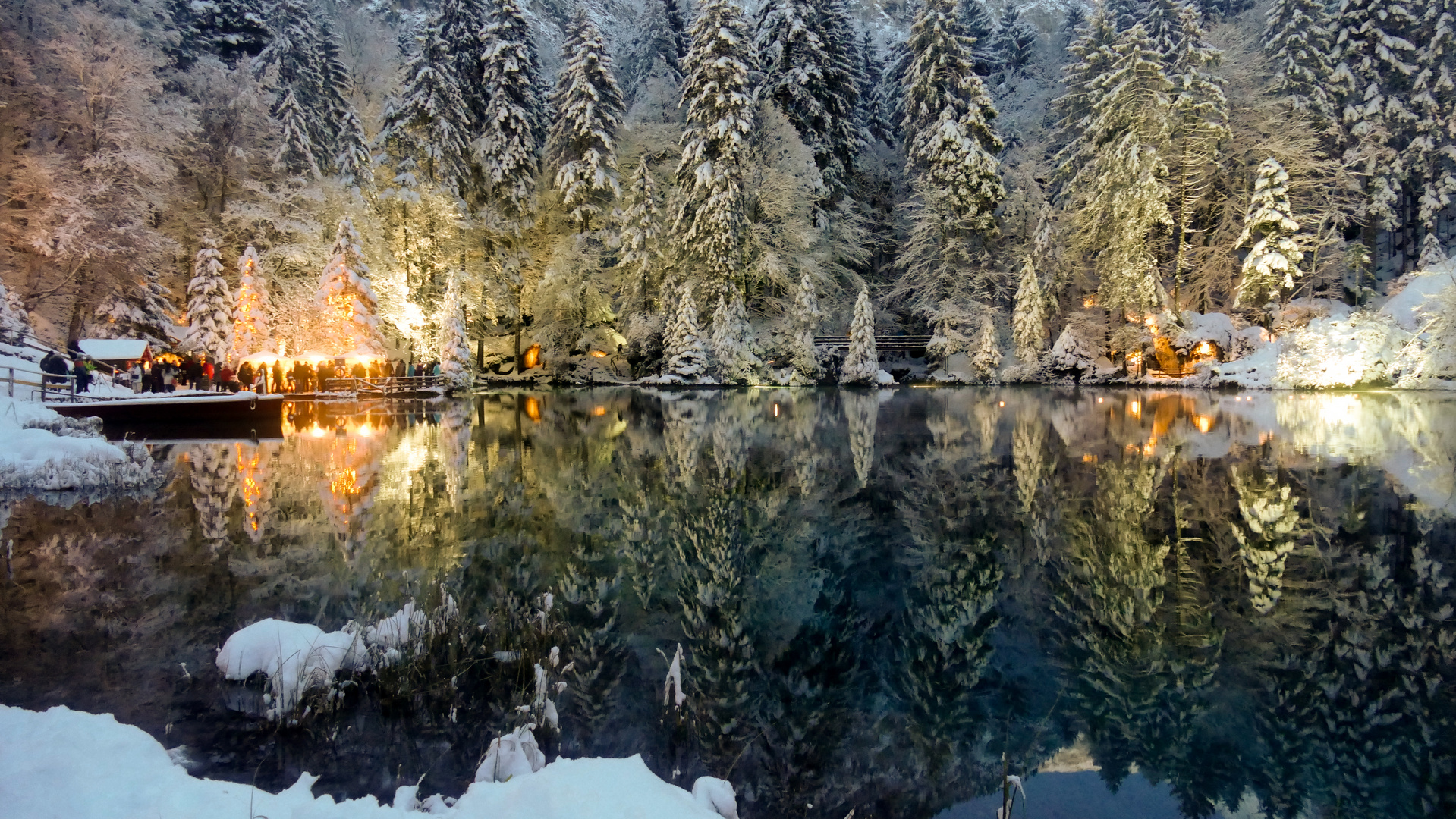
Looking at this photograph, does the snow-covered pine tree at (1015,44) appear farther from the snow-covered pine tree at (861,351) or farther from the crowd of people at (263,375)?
the crowd of people at (263,375)

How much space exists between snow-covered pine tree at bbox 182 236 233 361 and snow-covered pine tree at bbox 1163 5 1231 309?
139 ft

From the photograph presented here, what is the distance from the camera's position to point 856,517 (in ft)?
34.3

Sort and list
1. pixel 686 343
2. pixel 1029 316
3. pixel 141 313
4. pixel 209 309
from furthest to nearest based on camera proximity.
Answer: pixel 1029 316 < pixel 686 343 < pixel 141 313 < pixel 209 309

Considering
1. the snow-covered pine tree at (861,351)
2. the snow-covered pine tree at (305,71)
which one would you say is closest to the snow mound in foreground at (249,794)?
the snow-covered pine tree at (861,351)

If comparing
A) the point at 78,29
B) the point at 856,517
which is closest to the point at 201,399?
the point at 856,517

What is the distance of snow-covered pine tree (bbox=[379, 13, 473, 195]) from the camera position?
40000mm

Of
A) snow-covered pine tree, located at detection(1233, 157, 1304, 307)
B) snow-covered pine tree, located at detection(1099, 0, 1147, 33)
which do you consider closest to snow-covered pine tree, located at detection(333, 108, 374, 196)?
snow-covered pine tree, located at detection(1233, 157, 1304, 307)

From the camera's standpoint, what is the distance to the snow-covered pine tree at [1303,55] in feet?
122

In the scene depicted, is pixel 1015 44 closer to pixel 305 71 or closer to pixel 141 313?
pixel 305 71

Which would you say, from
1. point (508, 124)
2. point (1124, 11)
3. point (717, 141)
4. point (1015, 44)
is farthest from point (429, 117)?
point (1124, 11)

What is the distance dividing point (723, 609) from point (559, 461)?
8.45 metres

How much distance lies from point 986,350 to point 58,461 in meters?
35.9

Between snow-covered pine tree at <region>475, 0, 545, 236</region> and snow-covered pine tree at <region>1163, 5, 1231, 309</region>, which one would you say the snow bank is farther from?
snow-covered pine tree at <region>1163, 5, 1231, 309</region>

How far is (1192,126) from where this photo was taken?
3681 cm
